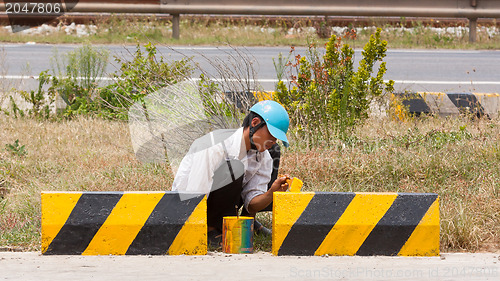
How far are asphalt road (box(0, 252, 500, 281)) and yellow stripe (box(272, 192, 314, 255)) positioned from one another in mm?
133

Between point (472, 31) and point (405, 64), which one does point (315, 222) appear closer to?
point (405, 64)

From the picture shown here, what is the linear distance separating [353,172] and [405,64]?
6175 mm

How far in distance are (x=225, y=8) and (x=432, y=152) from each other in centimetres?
805

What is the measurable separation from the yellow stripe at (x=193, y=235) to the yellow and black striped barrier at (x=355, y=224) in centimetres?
39

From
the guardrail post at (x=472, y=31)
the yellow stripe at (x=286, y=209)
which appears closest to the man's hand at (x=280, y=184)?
the yellow stripe at (x=286, y=209)

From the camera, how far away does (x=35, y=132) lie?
6352 mm

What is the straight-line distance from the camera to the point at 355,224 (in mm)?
4031

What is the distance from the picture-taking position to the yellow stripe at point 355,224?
4.03 meters

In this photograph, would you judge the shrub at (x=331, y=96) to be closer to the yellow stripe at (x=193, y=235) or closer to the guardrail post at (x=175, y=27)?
the yellow stripe at (x=193, y=235)

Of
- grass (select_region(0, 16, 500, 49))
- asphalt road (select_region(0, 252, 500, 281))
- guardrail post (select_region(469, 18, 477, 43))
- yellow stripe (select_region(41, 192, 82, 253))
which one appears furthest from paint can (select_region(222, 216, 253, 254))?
guardrail post (select_region(469, 18, 477, 43))

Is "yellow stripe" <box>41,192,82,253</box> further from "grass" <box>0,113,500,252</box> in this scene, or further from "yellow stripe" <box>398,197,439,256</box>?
"yellow stripe" <box>398,197,439,256</box>

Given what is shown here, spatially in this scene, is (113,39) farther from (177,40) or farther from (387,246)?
(387,246)

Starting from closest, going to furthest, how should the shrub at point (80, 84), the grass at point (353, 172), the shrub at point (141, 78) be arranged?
the grass at point (353, 172) → the shrub at point (141, 78) → the shrub at point (80, 84)

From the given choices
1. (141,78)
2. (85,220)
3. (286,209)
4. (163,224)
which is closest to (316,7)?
(141,78)
